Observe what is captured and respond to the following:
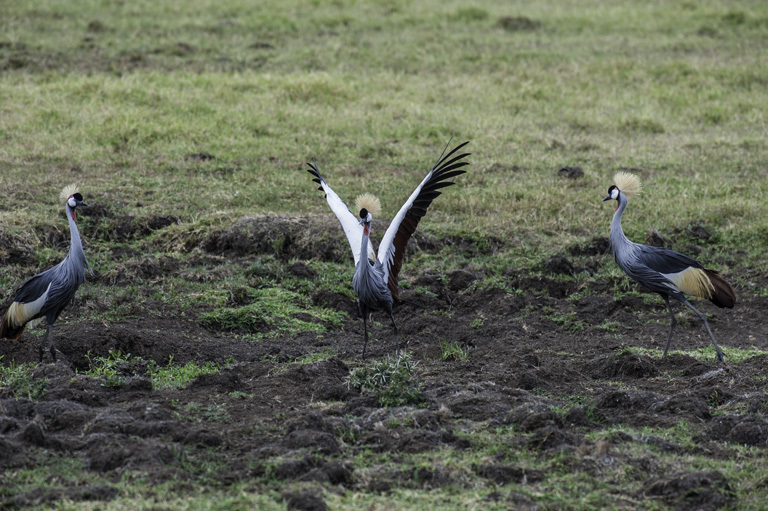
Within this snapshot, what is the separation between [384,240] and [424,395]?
5.16 ft

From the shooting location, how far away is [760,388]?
18.2 ft

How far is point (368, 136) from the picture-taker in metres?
11.5

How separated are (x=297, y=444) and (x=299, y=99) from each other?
884 cm

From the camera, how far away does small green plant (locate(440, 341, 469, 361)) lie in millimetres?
6359

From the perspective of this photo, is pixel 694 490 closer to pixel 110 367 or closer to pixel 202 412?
pixel 202 412

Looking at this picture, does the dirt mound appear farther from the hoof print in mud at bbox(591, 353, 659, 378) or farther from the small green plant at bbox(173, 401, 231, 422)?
the small green plant at bbox(173, 401, 231, 422)

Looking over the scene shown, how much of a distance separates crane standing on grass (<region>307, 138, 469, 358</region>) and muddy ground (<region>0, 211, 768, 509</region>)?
0.44 meters

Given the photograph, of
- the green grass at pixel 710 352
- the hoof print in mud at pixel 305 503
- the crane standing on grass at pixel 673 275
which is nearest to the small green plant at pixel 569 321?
the green grass at pixel 710 352

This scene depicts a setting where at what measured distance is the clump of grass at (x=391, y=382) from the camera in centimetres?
530

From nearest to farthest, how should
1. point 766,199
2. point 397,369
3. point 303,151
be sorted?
point 397,369 → point 766,199 → point 303,151

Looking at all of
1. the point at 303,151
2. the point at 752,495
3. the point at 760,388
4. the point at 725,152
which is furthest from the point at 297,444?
the point at 725,152

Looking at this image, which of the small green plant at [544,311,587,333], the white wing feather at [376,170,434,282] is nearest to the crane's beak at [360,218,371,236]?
the white wing feather at [376,170,434,282]

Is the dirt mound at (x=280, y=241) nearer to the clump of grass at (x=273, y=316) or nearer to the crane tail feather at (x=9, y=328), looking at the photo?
the clump of grass at (x=273, y=316)

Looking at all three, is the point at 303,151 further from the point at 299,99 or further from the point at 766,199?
the point at 766,199
